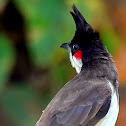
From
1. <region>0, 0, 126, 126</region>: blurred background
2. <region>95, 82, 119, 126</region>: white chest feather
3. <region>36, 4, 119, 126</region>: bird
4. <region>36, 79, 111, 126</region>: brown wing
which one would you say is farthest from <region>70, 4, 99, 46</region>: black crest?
<region>0, 0, 126, 126</region>: blurred background

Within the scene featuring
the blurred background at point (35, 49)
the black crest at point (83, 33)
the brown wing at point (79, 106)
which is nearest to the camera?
the brown wing at point (79, 106)

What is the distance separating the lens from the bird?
479 centimetres

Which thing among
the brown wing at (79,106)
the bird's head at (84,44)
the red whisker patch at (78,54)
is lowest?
the brown wing at (79,106)

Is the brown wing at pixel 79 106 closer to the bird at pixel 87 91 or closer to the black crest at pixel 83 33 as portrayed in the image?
the bird at pixel 87 91

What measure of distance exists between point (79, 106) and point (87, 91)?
0.43ft

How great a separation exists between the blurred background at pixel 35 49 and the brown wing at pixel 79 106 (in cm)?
104

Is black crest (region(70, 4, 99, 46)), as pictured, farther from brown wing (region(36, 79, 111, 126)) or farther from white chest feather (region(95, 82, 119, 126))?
white chest feather (region(95, 82, 119, 126))

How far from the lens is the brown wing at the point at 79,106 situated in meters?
4.77

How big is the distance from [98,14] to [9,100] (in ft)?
3.13

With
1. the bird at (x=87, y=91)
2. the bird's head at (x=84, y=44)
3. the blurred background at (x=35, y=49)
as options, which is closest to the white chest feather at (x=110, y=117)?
the bird at (x=87, y=91)

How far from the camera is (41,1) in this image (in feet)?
19.7

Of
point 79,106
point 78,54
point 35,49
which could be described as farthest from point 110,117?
point 35,49

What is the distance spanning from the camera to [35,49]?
5941 mm

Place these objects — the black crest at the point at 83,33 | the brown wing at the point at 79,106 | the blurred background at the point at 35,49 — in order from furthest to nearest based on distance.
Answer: the blurred background at the point at 35,49 < the black crest at the point at 83,33 < the brown wing at the point at 79,106
